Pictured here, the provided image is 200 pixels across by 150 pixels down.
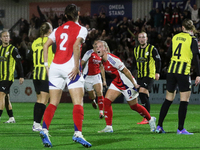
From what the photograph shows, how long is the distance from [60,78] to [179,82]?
92.8 inches

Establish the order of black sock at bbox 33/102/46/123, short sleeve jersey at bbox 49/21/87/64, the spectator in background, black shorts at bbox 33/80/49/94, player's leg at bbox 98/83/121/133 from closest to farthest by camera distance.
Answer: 1. short sleeve jersey at bbox 49/21/87/64
2. black sock at bbox 33/102/46/123
3. player's leg at bbox 98/83/121/133
4. black shorts at bbox 33/80/49/94
5. the spectator in background

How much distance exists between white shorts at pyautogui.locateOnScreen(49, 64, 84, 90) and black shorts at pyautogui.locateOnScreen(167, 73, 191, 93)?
2104mm

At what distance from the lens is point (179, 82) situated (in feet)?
21.9

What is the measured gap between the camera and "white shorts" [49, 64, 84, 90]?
17.0ft

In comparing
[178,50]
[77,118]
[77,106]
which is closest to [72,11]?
[77,106]

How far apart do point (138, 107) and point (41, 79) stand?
1875mm

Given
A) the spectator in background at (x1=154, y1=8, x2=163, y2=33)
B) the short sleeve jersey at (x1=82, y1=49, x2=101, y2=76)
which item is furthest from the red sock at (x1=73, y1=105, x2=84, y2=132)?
the spectator in background at (x1=154, y1=8, x2=163, y2=33)

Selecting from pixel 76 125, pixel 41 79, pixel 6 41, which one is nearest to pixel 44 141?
pixel 76 125

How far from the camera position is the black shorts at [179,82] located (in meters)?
6.62

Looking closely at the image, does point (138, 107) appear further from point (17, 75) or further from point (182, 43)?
point (17, 75)

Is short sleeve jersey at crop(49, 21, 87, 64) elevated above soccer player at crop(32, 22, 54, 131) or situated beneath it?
elevated above

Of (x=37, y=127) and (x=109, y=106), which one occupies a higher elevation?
(x=109, y=106)

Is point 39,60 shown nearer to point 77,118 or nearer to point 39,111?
point 39,111

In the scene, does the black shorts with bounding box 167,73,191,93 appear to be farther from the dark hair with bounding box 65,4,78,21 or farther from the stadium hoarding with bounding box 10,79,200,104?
the stadium hoarding with bounding box 10,79,200,104
